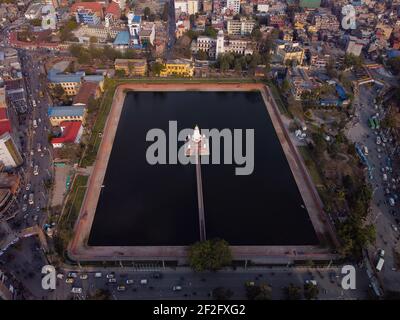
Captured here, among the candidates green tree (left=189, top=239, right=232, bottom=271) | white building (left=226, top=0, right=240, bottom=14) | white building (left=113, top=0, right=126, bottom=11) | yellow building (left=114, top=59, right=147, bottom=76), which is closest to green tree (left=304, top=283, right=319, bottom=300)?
green tree (left=189, top=239, right=232, bottom=271)

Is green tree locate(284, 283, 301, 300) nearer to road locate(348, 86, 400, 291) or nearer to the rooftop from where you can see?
road locate(348, 86, 400, 291)

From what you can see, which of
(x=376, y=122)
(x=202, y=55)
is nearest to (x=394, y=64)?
(x=376, y=122)

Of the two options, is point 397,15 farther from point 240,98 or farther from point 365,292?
point 365,292

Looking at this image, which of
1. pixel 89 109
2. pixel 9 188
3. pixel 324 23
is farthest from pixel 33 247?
pixel 324 23

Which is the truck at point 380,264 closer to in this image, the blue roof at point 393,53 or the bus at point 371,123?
the bus at point 371,123

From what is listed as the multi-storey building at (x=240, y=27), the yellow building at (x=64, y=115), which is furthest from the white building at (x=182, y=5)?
the yellow building at (x=64, y=115)

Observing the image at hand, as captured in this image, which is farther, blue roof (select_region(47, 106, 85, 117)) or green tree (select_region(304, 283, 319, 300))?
blue roof (select_region(47, 106, 85, 117))

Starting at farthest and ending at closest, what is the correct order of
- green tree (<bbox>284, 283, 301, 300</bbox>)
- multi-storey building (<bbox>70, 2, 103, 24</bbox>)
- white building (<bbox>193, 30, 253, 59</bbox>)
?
multi-storey building (<bbox>70, 2, 103, 24</bbox>) < white building (<bbox>193, 30, 253, 59</bbox>) < green tree (<bbox>284, 283, 301, 300</bbox>)
